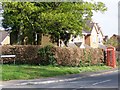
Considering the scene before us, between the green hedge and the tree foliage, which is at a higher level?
the tree foliage

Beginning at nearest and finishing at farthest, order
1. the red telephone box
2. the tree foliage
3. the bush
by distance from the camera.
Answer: the bush < the tree foliage < the red telephone box

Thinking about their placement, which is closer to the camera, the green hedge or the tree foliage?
the green hedge

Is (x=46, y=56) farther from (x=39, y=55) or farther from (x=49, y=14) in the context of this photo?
(x=49, y=14)

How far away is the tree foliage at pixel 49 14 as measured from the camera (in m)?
37.2

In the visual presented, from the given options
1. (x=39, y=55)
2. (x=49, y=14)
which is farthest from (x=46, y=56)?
(x=49, y=14)

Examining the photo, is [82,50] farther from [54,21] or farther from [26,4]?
[26,4]

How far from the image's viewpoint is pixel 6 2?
A: 36750 mm

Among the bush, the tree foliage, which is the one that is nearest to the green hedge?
the bush

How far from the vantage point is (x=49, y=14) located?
37094 millimetres

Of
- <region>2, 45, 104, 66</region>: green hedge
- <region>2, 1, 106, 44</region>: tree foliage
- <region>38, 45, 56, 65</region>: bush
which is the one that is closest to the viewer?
<region>38, 45, 56, 65</region>: bush

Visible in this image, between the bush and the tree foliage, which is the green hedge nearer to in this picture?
the bush

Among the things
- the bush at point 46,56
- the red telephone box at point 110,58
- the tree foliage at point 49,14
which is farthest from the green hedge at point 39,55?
the red telephone box at point 110,58

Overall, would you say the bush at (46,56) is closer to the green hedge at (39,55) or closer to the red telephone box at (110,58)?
the green hedge at (39,55)

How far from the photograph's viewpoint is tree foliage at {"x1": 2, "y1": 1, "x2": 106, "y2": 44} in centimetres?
3716
